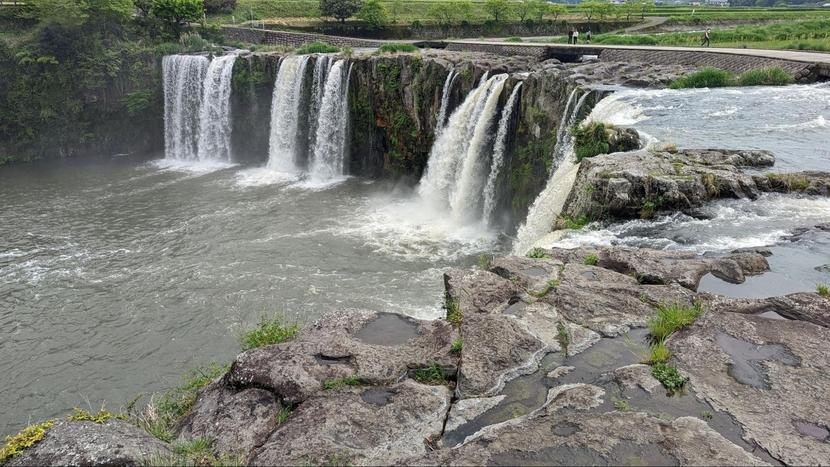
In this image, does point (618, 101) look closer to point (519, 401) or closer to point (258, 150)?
point (519, 401)

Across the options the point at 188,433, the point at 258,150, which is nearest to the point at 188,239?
the point at 258,150

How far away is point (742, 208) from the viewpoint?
1087 centimetres

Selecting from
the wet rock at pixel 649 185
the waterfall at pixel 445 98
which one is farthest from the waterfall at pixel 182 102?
the wet rock at pixel 649 185

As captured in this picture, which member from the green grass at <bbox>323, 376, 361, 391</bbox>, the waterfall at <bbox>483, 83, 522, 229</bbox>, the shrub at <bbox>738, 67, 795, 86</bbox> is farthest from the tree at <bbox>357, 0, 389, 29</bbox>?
the green grass at <bbox>323, 376, 361, 391</bbox>

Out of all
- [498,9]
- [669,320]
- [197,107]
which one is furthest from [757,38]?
[197,107]

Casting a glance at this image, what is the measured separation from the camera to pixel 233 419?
5684 mm

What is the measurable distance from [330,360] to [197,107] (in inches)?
1184

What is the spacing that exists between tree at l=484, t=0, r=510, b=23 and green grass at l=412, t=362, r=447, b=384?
1944 inches

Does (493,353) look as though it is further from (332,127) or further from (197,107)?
(197,107)

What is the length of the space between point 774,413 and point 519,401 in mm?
2374

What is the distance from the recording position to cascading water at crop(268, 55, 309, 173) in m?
28.6

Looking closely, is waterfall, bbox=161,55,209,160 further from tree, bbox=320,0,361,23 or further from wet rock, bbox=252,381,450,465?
wet rock, bbox=252,381,450,465

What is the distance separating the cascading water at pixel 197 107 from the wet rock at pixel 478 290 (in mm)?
27220

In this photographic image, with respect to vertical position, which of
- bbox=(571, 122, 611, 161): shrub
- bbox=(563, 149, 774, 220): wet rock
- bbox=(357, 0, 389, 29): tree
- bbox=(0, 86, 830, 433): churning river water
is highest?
bbox=(357, 0, 389, 29): tree
